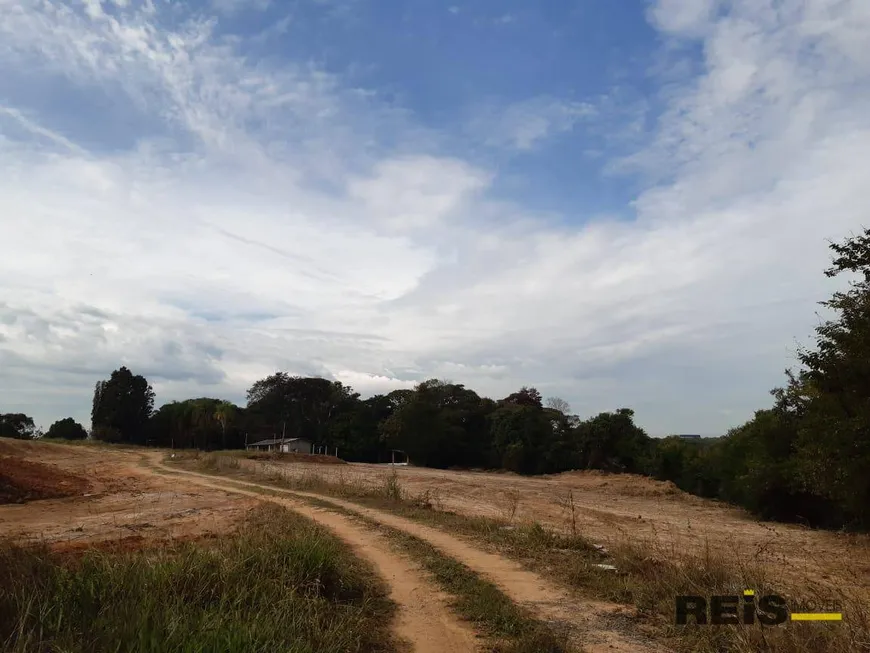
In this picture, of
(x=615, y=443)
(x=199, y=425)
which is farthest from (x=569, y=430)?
(x=199, y=425)

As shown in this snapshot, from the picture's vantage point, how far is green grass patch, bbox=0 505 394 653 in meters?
4.57

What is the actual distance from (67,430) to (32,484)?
70394 mm

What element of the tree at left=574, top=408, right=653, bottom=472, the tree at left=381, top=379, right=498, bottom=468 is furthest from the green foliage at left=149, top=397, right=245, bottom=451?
the tree at left=574, top=408, right=653, bottom=472

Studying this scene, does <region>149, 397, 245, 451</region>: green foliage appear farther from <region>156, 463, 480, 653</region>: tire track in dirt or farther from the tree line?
<region>156, 463, 480, 653</region>: tire track in dirt

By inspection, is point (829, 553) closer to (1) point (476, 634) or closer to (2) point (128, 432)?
(1) point (476, 634)

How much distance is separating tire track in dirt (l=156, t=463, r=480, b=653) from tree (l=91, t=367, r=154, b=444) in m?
80.4

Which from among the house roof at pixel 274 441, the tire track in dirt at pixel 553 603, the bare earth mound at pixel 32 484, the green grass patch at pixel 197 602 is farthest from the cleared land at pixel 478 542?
the house roof at pixel 274 441

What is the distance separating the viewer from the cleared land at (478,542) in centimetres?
736

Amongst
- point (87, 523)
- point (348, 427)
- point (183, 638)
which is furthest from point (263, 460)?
point (183, 638)

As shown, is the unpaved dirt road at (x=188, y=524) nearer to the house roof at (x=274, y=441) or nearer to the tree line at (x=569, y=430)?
the tree line at (x=569, y=430)

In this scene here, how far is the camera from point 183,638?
4.54 metres

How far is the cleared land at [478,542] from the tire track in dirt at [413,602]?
0.03 metres

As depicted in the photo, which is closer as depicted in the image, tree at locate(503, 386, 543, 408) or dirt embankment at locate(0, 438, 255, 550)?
dirt embankment at locate(0, 438, 255, 550)

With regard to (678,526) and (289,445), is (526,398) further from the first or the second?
(678,526)
